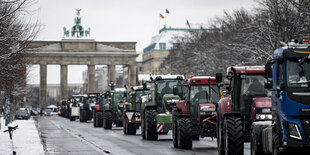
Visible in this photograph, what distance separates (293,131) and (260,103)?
4.06 metres

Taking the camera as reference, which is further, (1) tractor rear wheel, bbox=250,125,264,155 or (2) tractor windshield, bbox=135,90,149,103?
(2) tractor windshield, bbox=135,90,149,103

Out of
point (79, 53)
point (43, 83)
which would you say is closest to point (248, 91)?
point (79, 53)

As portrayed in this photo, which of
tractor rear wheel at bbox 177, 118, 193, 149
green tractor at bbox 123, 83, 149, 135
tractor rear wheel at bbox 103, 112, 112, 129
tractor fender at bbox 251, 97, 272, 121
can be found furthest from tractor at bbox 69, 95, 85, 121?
tractor fender at bbox 251, 97, 272, 121

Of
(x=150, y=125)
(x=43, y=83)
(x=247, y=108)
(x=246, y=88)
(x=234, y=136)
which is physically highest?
(x=43, y=83)

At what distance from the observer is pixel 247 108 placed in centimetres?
1775

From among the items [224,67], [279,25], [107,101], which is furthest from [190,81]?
[224,67]

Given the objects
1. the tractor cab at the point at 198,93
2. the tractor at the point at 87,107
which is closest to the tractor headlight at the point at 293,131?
the tractor cab at the point at 198,93

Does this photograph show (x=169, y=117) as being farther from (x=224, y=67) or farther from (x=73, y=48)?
(x=73, y=48)

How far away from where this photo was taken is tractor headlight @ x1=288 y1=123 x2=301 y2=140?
12.6m

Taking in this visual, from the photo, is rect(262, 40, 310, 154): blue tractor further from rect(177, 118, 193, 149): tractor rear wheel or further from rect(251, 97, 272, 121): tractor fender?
rect(177, 118, 193, 149): tractor rear wheel

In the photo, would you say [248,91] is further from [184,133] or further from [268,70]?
[184,133]

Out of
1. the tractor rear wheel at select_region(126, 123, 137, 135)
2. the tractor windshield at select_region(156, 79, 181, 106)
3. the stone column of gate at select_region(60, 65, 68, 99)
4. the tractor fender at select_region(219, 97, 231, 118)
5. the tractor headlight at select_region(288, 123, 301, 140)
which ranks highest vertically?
the stone column of gate at select_region(60, 65, 68, 99)

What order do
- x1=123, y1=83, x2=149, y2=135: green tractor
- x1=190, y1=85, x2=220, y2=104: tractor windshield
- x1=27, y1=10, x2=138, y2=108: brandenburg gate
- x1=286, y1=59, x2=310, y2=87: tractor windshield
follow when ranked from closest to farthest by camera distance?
x1=286, y1=59, x2=310, y2=87: tractor windshield < x1=190, y1=85, x2=220, y2=104: tractor windshield < x1=123, y1=83, x2=149, y2=135: green tractor < x1=27, y1=10, x2=138, y2=108: brandenburg gate

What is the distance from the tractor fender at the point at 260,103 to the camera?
1672 centimetres
